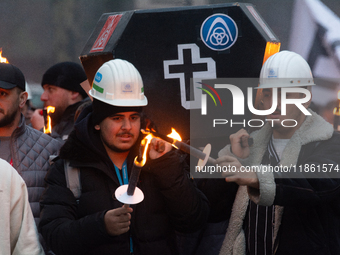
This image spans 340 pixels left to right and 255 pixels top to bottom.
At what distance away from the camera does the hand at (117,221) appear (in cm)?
229

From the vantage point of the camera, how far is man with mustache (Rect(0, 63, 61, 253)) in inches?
120

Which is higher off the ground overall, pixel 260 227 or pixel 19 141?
pixel 19 141

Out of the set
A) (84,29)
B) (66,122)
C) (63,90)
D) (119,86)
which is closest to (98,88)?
(119,86)

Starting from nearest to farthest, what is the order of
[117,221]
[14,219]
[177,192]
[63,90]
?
[14,219]
[117,221]
[177,192]
[63,90]

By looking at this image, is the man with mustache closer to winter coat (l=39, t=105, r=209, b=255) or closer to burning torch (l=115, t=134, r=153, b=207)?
winter coat (l=39, t=105, r=209, b=255)

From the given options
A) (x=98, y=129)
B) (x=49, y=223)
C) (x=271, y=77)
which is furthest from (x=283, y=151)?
(x=49, y=223)

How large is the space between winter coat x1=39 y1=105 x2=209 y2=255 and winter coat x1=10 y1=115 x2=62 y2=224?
0.41 m

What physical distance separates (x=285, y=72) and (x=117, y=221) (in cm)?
145

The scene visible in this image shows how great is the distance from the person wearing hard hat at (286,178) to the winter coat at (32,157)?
3.99 ft

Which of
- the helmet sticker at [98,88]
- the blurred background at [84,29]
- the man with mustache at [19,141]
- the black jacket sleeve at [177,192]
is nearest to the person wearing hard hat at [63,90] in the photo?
the blurred background at [84,29]

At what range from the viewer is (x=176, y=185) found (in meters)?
2.61

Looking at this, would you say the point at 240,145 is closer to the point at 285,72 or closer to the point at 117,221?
the point at 285,72

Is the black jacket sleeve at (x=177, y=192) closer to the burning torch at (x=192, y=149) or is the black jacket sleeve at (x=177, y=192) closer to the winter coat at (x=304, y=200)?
the burning torch at (x=192, y=149)

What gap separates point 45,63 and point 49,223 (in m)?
6.70
